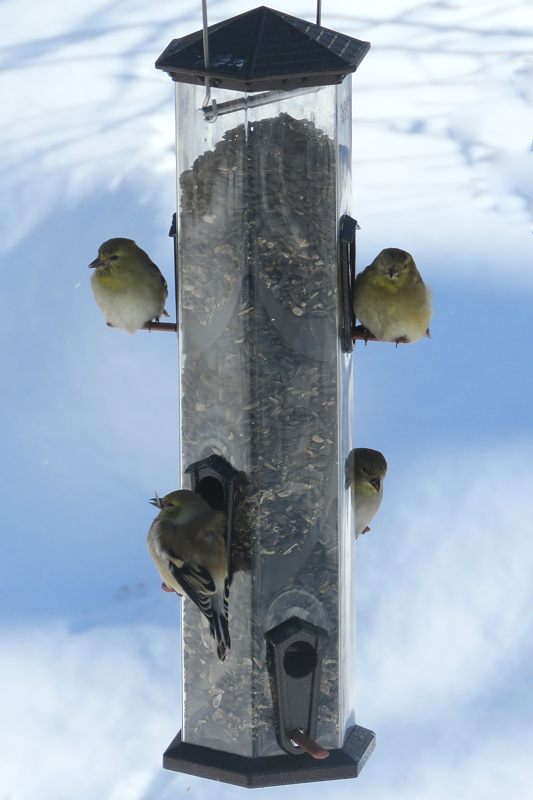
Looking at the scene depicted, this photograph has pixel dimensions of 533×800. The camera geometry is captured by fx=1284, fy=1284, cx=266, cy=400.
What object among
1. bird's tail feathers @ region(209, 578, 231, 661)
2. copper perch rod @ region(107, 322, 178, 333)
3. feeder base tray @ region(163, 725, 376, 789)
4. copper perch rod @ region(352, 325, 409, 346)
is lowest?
feeder base tray @ region(163, 725, 376, 789)

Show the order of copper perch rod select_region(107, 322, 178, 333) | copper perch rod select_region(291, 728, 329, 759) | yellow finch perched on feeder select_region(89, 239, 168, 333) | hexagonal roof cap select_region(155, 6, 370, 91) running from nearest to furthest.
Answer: hexagonal roof cap select_region(155, 6, 370, 91), copper perch rod select_region(291, 728, 329, 759), copper perch rod select_region(107, 322, 178, 333), yellow finch perched on feeder select_region(89, 239, 168, 333)

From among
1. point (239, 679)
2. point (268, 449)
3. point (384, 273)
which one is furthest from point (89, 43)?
point (239, 679)

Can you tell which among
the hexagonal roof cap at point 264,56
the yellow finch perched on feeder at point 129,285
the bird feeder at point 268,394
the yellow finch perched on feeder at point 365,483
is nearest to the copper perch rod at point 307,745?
the bird feeder at point 268,394

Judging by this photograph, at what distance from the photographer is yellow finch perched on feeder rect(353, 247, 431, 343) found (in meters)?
4.34

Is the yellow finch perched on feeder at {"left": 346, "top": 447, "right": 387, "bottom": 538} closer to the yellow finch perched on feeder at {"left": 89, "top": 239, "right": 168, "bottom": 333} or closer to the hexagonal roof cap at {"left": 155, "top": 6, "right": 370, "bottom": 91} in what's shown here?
the yellow finch perched on feeder at {"left": 89, "top": 239, "right": 168, "bottom": 333}

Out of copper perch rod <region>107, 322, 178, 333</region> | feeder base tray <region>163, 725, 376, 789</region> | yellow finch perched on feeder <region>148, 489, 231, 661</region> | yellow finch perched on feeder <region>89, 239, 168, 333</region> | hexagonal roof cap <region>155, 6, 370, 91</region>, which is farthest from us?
yellow finch perched on feeder <region>89, 239, 168, 333</region>

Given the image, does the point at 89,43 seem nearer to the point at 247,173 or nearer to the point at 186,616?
the point at 247,173

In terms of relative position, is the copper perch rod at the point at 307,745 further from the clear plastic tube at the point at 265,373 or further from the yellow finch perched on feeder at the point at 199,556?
the yellow finch perched on feeder at the point at 199,556

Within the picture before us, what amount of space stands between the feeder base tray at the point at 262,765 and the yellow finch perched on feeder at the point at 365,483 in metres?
0.78

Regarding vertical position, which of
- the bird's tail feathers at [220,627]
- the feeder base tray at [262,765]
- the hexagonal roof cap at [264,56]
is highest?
the hexagonal roof cap at [264,56]

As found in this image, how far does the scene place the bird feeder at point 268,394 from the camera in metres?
3.88

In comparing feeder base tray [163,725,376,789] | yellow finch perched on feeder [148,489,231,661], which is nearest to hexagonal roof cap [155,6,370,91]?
yellow finch perched on feeder [148,489,231,661]

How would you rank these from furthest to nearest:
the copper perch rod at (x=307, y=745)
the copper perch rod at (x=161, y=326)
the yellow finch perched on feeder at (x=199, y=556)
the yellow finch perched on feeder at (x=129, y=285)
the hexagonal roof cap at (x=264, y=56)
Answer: the yellow finch perched on feeder at (x=129, y=285)
the copper perch rod at (x=161, y=326)
the yellow finch perched on feeder at (x=199, y=556)
the copper perch rod at (x=307, y=745)
the hexagonal roof cap at (x=264, y=56)

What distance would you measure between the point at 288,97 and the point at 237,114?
160 mm
